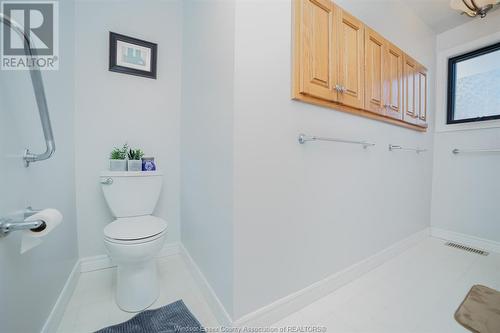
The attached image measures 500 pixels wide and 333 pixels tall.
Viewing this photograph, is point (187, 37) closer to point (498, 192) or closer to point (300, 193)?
point (300, 193)

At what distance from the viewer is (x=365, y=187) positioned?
Answer: 1491mm

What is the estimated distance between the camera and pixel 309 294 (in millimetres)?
1186

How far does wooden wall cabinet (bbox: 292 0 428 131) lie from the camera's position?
1.06m

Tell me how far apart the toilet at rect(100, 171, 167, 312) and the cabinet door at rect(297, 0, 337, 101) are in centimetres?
117

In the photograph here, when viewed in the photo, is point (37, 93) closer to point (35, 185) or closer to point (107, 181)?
point (35, 185)

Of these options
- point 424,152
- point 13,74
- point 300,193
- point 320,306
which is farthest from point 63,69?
point 424,152

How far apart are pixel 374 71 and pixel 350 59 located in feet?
1.01

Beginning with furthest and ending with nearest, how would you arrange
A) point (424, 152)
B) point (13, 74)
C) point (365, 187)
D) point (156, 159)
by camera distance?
point (424, 152) → point (156, 159) → point (365, 187) → point (13, 74)

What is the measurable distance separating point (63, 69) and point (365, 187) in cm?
214

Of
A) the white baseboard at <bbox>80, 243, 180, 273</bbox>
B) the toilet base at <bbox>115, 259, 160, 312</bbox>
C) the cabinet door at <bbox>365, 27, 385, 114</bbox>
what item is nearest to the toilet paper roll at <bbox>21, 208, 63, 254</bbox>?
the toilet base at <bbox>115, 259, 160, 312</bbox>

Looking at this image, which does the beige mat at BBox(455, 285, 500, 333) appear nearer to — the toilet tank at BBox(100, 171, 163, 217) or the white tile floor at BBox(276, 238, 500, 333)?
the white tile floor at BBox(276, 238, 500, 333)

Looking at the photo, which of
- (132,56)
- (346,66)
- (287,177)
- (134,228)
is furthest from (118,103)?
(346,66)

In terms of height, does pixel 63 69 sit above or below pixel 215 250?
above

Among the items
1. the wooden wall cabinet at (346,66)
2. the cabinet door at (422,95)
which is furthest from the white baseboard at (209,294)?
the cabinet door at (422,95)
